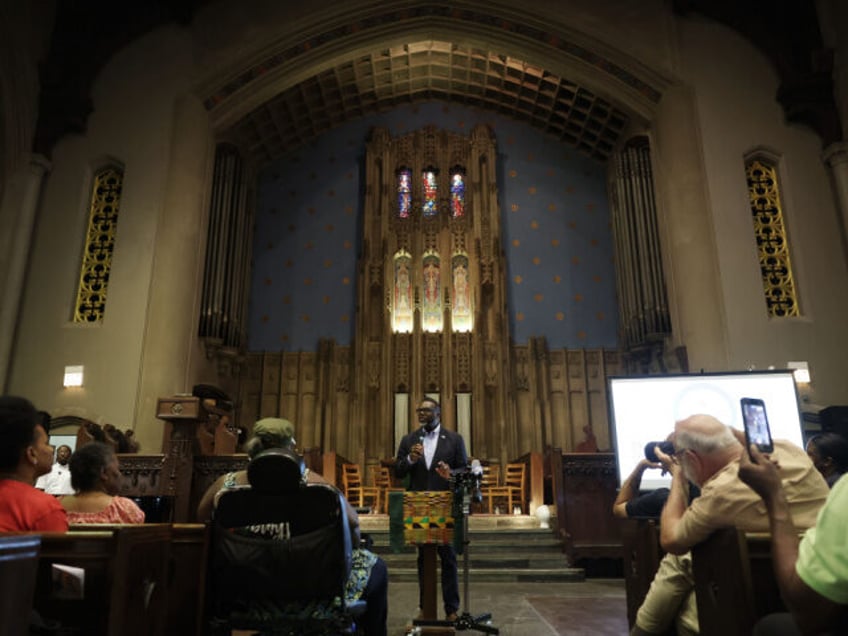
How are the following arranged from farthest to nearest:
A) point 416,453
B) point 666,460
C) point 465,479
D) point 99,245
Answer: point 99,245
point 416,453
point 465,479
point 666,460

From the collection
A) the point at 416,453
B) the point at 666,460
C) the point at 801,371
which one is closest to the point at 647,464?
the point at 666,460

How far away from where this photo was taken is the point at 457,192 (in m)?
14.1

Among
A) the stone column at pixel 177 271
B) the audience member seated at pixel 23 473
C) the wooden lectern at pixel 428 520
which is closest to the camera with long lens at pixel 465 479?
the wooden lectern at pixel 428 520

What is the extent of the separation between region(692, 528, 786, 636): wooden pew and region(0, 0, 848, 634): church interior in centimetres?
465

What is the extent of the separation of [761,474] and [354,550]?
1.71m

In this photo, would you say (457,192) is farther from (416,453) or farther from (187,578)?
(187,578)

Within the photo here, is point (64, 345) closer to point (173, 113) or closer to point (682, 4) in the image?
point (173, 113)

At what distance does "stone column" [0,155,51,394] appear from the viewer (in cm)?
886

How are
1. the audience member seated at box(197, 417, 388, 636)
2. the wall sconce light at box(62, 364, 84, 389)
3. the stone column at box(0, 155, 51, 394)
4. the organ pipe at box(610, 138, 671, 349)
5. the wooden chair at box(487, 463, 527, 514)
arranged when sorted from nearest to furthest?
the audience member seated at box(197, 417, 388, 636)
the wall sconce light at box(62, 364, 84, 389)
the stone column at box(0, 155, 51, 394)
the wooden chair at box(487, 463, 527, 514)
the organ pipe at box(610, 138, 671, 349)

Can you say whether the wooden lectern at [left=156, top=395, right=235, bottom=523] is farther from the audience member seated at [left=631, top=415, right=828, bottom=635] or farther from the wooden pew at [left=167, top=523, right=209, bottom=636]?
the audience member seated at [left=631, top=415, right=828, bottom=635]

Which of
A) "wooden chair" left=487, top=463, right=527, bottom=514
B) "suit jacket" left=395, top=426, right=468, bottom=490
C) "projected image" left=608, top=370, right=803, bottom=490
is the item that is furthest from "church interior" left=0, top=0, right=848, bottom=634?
"suit jacket" left=395, top=426, right=468, bottom=490

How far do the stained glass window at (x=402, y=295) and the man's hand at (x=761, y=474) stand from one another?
37.8 ft

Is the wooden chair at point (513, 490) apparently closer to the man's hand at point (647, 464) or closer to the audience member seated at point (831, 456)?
the audience member seated at point (831, 456)

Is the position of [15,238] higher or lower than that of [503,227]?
lower
